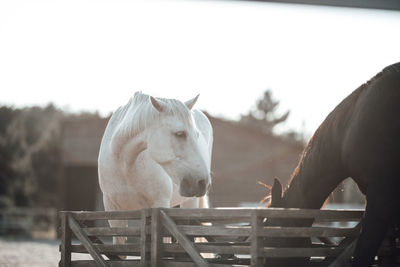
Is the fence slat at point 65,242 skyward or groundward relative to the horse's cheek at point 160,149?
groundward

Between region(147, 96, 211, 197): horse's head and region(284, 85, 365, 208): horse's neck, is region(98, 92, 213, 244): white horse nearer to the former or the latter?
region(147, 96, 211, 197): horse's head

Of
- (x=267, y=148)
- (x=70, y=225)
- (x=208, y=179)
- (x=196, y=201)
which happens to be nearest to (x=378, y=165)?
(x=208, y=179)

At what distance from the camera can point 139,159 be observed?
594cm

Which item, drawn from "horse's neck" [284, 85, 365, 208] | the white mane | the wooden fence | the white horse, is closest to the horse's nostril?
the white horse

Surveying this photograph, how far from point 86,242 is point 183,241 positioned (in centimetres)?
128

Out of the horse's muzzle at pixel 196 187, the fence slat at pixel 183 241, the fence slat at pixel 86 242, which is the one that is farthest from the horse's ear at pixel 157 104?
the fence slat at pixel 86 242

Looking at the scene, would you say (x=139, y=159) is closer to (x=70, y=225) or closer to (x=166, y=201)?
(x=166, y=201)

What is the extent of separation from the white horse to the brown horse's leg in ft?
4.94

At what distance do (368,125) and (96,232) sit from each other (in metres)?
2.69

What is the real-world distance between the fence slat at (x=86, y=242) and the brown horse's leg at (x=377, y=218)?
226cm

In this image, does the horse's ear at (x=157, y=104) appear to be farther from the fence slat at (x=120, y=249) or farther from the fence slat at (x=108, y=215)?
the fence slat at (x=120, y=249)

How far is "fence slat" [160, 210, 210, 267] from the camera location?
13.8ft

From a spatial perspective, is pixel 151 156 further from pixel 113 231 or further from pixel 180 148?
pixel 113 231

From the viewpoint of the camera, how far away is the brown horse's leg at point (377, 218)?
13.0 ft
